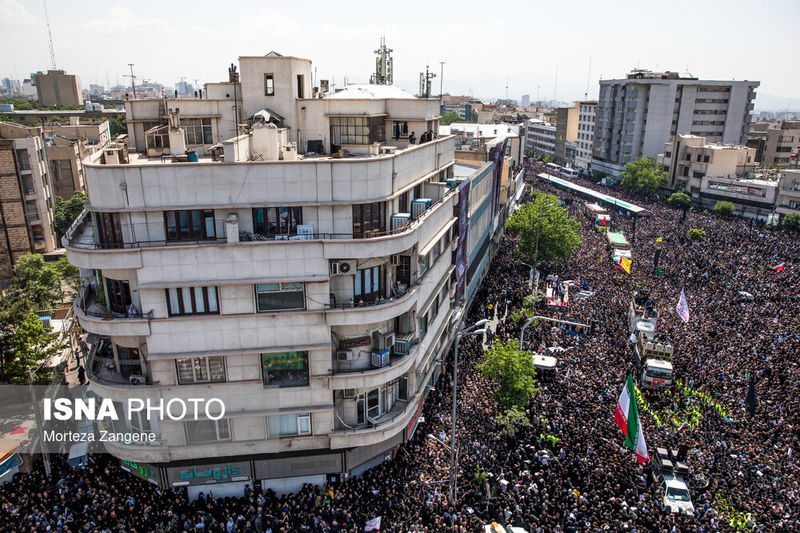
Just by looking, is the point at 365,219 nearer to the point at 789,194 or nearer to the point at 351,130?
the point at 351,130

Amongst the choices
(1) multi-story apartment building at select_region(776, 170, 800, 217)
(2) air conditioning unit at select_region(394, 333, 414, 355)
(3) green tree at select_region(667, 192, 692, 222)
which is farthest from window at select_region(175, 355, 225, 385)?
(3) green tree at select_region(667, 192, 692, 222)

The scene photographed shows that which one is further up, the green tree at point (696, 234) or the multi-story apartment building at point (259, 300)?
the multi-story apartment building at point (259, 300)

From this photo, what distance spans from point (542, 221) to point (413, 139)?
28.7m

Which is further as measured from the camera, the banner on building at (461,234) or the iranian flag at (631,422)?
the banner on building at (461,234)

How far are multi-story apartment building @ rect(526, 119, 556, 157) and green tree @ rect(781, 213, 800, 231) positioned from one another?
302 feet

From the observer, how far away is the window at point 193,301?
73.9ft

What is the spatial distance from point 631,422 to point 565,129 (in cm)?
13160

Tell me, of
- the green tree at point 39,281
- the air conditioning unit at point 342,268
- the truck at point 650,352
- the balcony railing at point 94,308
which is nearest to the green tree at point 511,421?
the truck at point 650,352

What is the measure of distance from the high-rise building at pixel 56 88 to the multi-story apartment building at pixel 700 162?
149 m

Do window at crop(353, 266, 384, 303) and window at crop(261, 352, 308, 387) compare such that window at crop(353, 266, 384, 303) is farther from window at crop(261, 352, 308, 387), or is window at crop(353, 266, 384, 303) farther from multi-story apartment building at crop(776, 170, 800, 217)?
multi-story apartment building at crop(776, 170, 800, 217)

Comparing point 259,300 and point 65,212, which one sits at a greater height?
point 259,300

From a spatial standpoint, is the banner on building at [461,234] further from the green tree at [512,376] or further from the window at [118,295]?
the window at [118,295]

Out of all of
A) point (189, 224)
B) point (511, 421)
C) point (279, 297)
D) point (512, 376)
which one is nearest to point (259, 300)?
point (279, 297)

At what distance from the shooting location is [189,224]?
22375 mm
